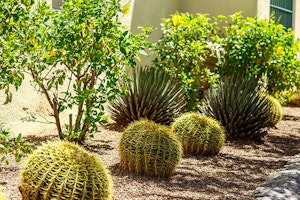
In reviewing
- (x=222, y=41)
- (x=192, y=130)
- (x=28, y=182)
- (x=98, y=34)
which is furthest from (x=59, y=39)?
(x=222, y=41)

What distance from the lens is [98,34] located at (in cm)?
775

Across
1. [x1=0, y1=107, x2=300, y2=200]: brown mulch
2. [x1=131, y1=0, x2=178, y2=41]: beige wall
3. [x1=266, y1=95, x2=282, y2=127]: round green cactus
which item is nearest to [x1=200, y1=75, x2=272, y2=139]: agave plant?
[x1=0, y1=107, x2=300, y2=200]: brown mulch

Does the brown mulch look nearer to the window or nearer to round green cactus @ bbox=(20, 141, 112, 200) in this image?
round green cactus @ bbox=(20, 141, 112, 200)

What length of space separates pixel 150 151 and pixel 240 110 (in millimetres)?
3758

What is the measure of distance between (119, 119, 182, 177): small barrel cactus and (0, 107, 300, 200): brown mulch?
0.11 m

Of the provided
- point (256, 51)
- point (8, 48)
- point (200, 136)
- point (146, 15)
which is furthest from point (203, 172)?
point (146, 15)

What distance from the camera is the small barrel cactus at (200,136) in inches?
345

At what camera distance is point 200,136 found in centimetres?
874

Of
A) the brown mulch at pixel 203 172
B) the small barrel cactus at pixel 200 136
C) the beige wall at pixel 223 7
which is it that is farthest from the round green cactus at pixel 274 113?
the small barrel cactus at pixel 200 136

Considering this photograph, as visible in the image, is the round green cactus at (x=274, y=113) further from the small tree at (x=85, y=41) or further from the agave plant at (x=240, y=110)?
the small tree at (x=85, y=41)

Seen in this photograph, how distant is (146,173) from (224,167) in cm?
159

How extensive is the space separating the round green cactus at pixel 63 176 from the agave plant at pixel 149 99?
463 centimetres

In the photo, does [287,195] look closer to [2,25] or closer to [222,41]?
[2,25]

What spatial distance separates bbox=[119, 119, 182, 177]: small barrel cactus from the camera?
7027mm
